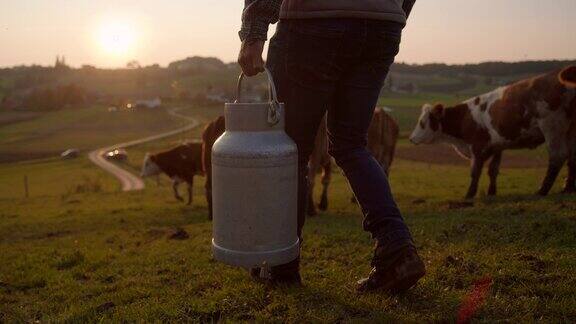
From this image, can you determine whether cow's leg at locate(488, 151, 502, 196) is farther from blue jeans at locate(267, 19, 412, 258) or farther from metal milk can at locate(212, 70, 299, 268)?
metal milk can at locate(212, 70, 299, 268)

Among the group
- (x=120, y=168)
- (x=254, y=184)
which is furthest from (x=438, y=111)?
(x=120, y=168)

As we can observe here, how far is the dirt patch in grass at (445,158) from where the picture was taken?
3324cm

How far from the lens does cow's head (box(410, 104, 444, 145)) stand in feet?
40.6

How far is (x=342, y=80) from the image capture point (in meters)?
3.35

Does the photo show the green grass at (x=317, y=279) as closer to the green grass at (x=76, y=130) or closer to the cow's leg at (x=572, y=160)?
the cow's leg at (x=572, y=160)

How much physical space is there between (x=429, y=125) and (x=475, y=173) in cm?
194

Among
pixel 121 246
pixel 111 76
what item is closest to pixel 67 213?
pixel 121 246

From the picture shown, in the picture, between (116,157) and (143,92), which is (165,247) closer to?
(116,157)

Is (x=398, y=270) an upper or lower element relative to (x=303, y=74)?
lower

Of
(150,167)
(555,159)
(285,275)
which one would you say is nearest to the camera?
(285,275)

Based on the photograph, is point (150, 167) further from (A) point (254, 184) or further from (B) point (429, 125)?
(A) point (254, 184)

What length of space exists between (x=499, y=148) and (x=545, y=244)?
23.4 ft

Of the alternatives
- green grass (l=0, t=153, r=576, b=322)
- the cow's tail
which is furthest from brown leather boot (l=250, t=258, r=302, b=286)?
Result: the cow's tail

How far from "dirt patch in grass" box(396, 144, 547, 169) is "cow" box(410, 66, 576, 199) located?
69.8 ft
